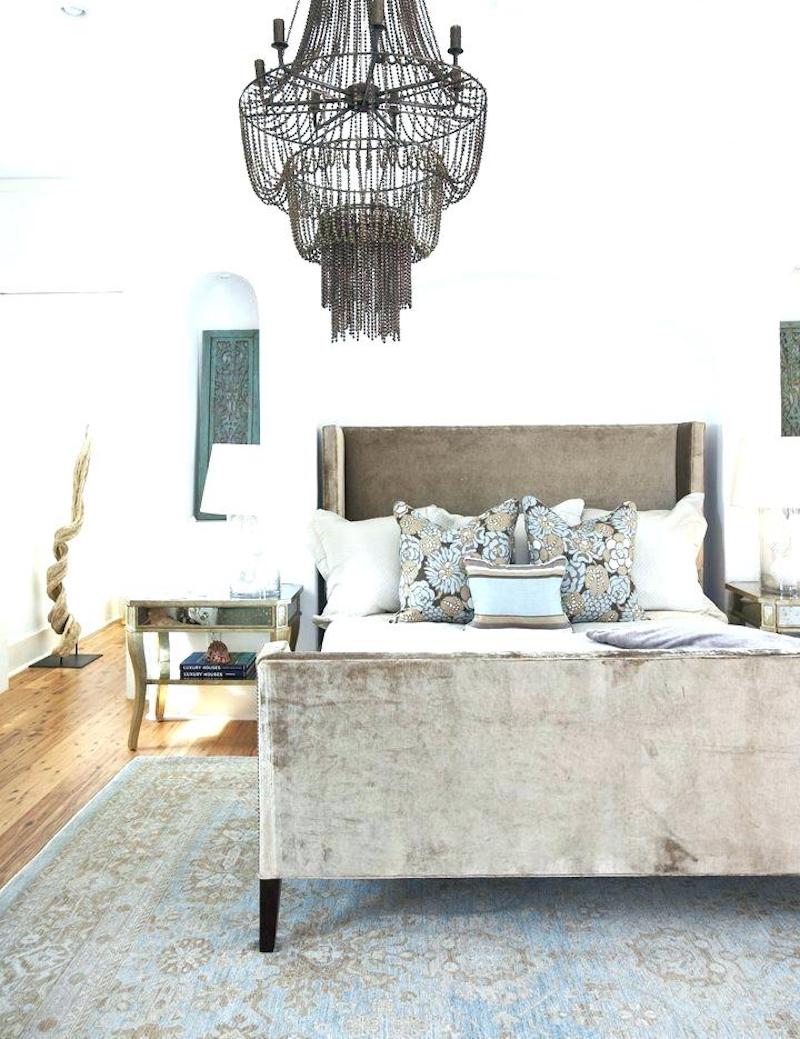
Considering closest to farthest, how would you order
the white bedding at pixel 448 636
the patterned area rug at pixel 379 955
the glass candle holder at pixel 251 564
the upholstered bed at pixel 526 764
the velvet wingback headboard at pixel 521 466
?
the patterned area rug at pixel 379 955 → the upholstered bed at pixel 526 764 → the white bedding at pixel 448 636 → the glass candle holder at pixel 251 564 → the velvet wingback headboard at pixel 521 466

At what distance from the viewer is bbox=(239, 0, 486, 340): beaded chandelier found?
2068 millimetres

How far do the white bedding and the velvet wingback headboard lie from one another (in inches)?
31.5

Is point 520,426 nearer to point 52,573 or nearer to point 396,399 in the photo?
point 396,399

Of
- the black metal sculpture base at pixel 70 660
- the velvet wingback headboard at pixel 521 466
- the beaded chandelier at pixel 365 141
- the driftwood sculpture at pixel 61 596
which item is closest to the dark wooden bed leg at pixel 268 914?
the beaded chandelier at pixel 365 141

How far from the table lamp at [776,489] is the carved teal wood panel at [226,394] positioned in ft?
7.96

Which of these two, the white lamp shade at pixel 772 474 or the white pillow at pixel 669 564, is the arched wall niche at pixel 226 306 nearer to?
the white pillow at pixel 669 564

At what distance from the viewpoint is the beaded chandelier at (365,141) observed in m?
2.07

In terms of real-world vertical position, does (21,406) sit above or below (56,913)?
above

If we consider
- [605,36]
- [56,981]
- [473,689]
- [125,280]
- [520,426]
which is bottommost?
[56,981]

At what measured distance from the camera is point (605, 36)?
9.75ft

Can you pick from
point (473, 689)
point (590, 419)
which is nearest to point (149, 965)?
point (473, 689)

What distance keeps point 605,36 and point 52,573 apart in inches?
168

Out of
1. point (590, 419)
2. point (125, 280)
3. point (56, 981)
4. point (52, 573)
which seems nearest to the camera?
point (56, 981)

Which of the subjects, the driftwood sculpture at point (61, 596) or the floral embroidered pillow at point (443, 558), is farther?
the driftwood sculpture at point (61, 596)
